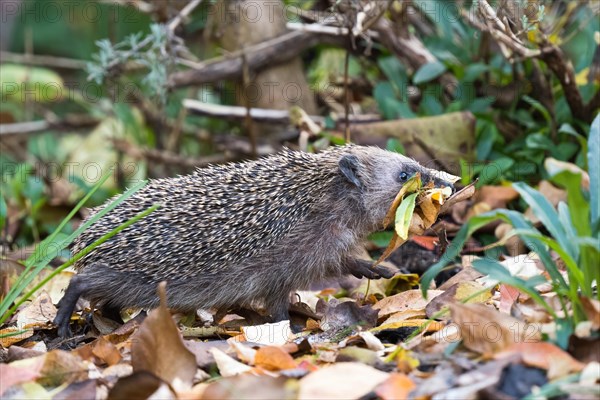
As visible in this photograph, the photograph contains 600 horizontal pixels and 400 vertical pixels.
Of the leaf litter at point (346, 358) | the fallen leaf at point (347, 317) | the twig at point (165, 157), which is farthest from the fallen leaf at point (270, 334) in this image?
the twig at point (165, 157)

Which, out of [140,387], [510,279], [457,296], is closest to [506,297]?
[457,296]

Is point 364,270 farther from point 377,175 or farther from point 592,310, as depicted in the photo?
point 592,310

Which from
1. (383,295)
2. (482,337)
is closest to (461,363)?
(482,337)

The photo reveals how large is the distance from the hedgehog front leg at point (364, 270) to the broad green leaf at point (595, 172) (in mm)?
2451

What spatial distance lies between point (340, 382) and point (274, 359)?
56cm

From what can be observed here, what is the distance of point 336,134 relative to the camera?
29.7 feet

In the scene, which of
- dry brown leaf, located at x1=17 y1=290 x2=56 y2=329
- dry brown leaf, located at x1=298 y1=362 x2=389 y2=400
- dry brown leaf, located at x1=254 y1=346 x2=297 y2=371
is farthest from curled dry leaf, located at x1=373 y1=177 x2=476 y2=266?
dry brown leaf, located at x1=17 y1=290 x2=56 y2=329

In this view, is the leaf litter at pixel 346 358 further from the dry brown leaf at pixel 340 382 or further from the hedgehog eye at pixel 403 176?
the hedgehog eye at pixel 403 176

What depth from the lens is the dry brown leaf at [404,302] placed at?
232 inches

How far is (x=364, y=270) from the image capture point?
22.1 ft

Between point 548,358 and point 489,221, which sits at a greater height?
point 489,221

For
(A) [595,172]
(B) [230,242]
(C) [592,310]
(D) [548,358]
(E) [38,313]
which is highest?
(A) [595,172]

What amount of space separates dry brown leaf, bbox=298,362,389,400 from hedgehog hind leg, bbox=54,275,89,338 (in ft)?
8.92

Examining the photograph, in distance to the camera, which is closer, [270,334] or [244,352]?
[244,352]
